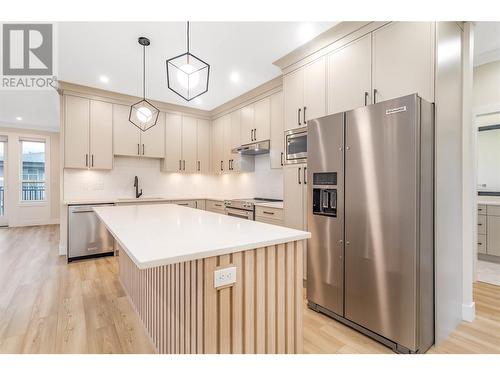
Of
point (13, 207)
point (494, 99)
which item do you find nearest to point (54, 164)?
point (13, 207)

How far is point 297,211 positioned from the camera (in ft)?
9.59

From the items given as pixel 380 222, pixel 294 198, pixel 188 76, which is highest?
pixel 188 76

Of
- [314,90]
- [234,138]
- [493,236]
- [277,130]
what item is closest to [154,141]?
[234,138]

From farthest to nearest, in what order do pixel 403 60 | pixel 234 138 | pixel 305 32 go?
pixel 234 138 < pixel 305 32 < pixel 403 60

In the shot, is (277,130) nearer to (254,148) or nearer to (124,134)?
(254,148)

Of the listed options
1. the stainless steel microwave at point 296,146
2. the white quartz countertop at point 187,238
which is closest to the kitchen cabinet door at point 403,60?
the stainless steel microwave at point 296,146

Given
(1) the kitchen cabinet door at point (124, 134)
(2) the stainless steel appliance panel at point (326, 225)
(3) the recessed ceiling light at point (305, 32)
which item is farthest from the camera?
(1) the kitchen cabinet door at point (124, 134)

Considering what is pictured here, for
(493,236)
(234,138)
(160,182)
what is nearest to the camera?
(493,236)

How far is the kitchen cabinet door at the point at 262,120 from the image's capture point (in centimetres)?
390

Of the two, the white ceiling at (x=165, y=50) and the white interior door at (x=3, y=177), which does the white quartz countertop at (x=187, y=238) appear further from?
the white interior door at (x=3, y=177)

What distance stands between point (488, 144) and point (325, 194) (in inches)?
148

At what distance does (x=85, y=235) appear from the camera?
12.9 feet

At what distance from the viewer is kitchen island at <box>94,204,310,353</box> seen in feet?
3.91

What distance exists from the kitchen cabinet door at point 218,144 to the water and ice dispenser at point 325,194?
9.62 ft
